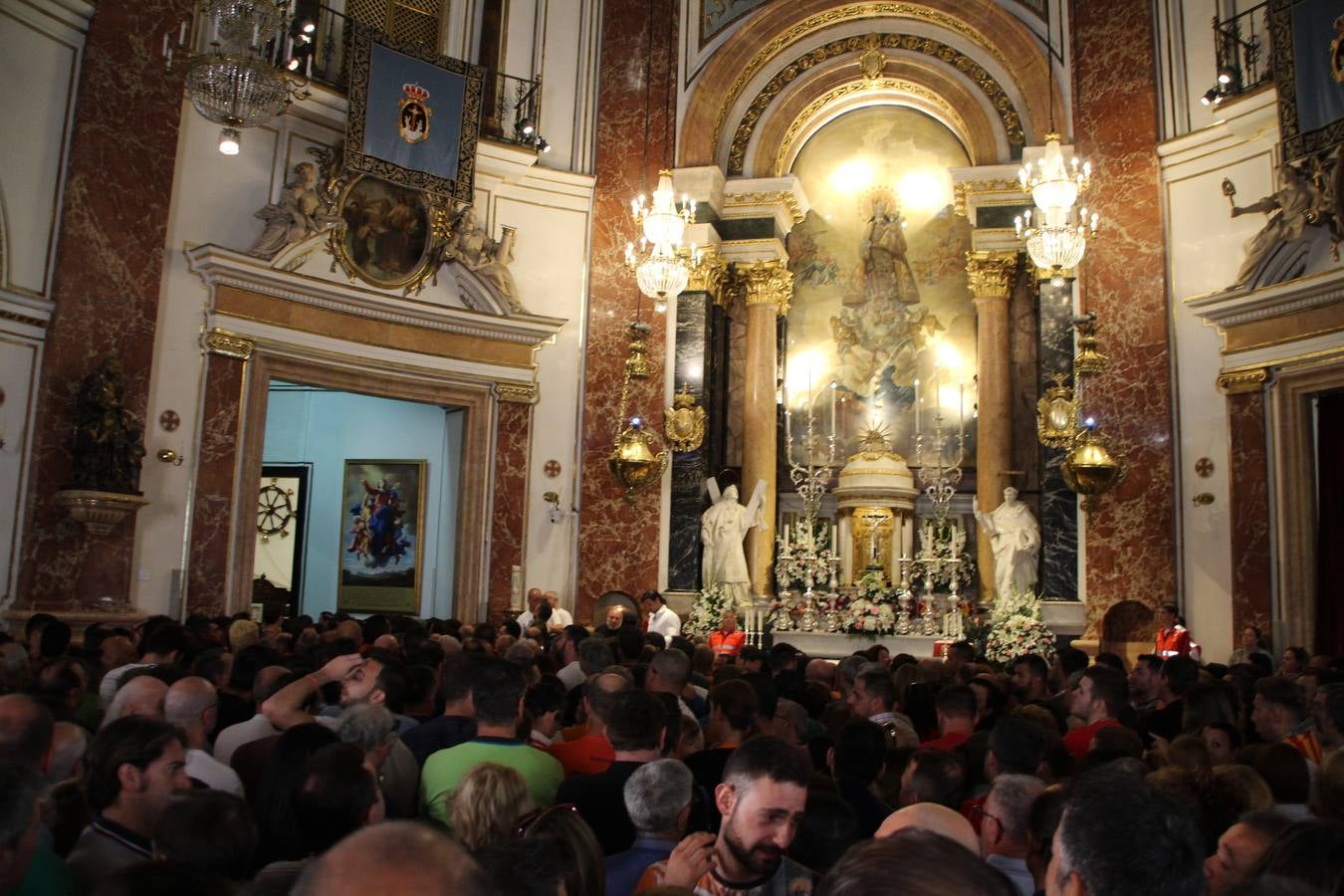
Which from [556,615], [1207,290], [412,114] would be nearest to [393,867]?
[556,615]

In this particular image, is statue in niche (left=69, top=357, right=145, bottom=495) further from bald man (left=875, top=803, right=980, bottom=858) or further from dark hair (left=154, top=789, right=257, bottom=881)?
bald man (left=875, top=803, right=980, bottom=858)

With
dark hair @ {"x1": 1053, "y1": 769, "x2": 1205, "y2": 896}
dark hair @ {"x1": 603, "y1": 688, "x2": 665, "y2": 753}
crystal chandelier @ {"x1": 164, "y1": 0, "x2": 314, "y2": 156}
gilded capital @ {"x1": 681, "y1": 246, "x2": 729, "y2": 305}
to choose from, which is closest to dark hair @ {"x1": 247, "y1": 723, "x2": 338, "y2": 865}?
dark hair @ {"x1": 603, "y1": 688, "x2": 665, "y2": 753}

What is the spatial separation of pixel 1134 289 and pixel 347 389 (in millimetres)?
A: 9722

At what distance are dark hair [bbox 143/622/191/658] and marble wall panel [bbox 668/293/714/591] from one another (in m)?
9.35

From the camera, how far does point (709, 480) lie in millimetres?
16047

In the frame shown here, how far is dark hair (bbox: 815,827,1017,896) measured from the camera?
157cm

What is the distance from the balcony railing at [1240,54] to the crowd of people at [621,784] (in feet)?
29.0

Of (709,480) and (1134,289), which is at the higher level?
(1134,289)

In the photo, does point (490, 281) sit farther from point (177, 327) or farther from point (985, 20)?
point (985, 20)

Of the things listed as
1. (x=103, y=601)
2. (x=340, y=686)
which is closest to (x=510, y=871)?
(x=340, y=686)

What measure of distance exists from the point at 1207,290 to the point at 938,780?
1161 centimetres

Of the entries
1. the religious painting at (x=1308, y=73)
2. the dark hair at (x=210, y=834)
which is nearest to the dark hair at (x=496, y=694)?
the dark hair at (x=210, y=834)

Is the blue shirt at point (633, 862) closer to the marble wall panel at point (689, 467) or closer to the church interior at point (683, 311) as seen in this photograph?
the church interior at point (683, 311)

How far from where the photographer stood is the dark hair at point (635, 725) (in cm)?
426
